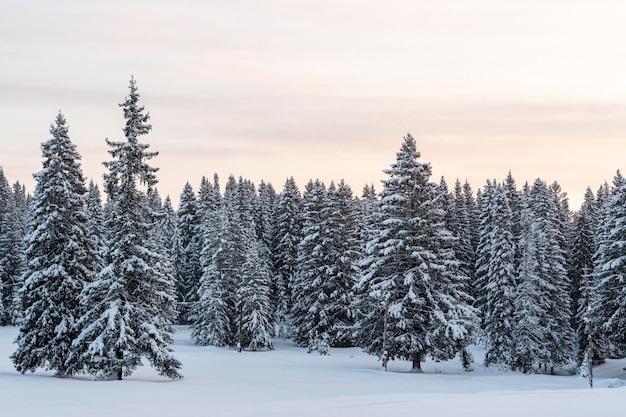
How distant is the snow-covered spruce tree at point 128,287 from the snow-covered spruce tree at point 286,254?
42719mm

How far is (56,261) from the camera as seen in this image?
3347 centimetres

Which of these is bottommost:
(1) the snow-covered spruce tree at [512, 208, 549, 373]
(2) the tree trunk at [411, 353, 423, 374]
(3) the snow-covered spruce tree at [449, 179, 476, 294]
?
(2) the tree trunk at [411, 353, 423, 374]

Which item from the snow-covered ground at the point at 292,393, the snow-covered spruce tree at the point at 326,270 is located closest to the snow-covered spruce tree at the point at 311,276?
the snow-covered spruce tree at the point at 326,270

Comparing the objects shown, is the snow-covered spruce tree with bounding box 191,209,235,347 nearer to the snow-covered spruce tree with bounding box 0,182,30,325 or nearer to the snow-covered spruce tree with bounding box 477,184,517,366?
the snow-covered spruce tree with bounding box 477,184,517,366

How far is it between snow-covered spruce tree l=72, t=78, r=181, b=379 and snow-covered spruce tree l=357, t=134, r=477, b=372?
1587cm

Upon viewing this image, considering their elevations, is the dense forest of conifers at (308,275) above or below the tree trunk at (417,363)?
above

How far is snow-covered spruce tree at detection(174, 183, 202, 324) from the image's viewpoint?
84688mm

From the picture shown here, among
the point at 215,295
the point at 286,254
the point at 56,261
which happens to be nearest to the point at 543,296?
the point at 286,254

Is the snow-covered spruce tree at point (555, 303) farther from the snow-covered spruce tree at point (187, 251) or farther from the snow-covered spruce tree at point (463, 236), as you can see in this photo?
the snow-covered spruce tree at point (187, 251)

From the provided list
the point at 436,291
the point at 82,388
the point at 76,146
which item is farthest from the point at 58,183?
the point at 436,291

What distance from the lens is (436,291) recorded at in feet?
142

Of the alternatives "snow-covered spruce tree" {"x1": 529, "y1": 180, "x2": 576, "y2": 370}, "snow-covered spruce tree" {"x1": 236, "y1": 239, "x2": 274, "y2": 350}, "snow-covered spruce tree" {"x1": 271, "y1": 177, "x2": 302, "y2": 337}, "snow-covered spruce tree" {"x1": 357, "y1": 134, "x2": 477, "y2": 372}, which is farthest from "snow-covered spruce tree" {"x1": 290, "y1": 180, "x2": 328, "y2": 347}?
"snow-covered spruce tree" {"x1": 529, "y1": 180, "x2": 576, "y2": 370}

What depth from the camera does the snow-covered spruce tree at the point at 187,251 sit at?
84.7m

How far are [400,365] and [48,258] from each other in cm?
2866
